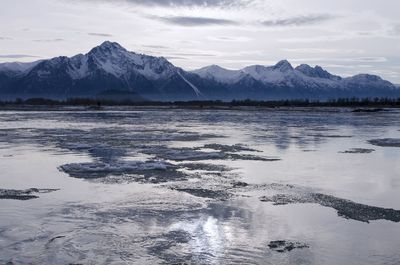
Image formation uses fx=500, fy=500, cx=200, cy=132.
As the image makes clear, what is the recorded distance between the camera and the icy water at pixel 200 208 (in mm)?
8789

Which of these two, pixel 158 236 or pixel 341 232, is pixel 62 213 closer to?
pixel 158 236

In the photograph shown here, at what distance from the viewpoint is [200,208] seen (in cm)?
1206

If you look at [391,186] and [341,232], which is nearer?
[341,232]

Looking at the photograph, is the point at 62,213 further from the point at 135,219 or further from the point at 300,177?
the point at 300,177

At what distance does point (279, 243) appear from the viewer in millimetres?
9273

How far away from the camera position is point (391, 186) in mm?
15102

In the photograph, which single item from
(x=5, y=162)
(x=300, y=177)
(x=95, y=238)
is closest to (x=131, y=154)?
(x=5, y=162)

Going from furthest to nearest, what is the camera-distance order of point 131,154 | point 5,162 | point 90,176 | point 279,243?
point 131,154 < point 5,162 < point 90,176 < point 279,243

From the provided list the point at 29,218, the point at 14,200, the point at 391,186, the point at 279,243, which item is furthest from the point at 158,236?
the point at 391,186

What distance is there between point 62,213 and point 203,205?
3.37 meters

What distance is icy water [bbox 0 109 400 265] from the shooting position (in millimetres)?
8789

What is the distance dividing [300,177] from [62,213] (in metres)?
8.23

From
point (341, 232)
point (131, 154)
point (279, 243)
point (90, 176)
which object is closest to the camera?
point (279, 243)

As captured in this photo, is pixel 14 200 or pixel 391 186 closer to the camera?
Result: pixel 14 200
